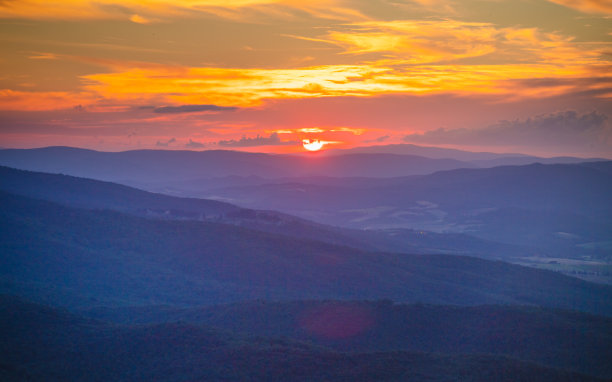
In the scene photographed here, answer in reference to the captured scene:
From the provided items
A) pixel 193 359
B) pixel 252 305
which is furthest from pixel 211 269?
pixel 193 359

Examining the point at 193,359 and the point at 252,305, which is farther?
the point at 252,305

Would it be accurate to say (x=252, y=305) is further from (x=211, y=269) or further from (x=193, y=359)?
(x=211, y=269)

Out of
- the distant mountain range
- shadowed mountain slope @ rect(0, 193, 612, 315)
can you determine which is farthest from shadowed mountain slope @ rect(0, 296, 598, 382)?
shadowed mountain slope @ rect(0, 193, 612, 315)

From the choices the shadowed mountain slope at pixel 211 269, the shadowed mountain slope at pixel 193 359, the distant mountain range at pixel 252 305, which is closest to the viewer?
the shadowed mountain slope at pixel 193 359

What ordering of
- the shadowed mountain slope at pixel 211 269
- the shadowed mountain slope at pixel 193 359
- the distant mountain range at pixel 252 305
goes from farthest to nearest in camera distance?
the shadowed mountain slope at pixel 211 269
the distant mountain range at pixel 252 305
the shadowed mountain slope at pixel 193 359

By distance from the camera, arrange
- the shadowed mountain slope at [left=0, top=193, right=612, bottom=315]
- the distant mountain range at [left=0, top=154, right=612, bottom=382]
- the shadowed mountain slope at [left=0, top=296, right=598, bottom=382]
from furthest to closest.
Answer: the shadowed mountain slope at [left=0, top=193, right=612, bottom=315]
the distant mountain range at [left=0, top=154, right=612, bottom=382]
the shadowed mountain slope at [left=0, top=296, right=598, bottom=382]

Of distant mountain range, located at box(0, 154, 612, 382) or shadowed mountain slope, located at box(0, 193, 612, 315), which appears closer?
distant mountain range, located at box(0, 154, 612, 382)

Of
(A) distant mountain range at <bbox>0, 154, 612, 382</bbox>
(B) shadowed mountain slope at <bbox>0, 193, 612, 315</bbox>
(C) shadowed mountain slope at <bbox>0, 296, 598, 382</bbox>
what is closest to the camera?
(C) shadowed mountain slope at <bbox>0, 296, 598, 382</bbox>

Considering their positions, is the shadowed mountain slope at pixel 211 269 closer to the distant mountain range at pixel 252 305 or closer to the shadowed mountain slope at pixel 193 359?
the distant mountain range at pixel 252 305

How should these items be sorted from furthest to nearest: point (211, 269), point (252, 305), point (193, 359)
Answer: point (211, 269) → point (252, 305) → point (193, 359)

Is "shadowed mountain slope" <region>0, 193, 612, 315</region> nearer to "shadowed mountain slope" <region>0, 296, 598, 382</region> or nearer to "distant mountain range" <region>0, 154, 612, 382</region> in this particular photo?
"distant mountain range" <region>0, 154, 612, 382</region>

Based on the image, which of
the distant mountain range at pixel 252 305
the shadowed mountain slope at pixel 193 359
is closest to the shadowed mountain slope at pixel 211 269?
the distant mountain range at pixel 252 305
